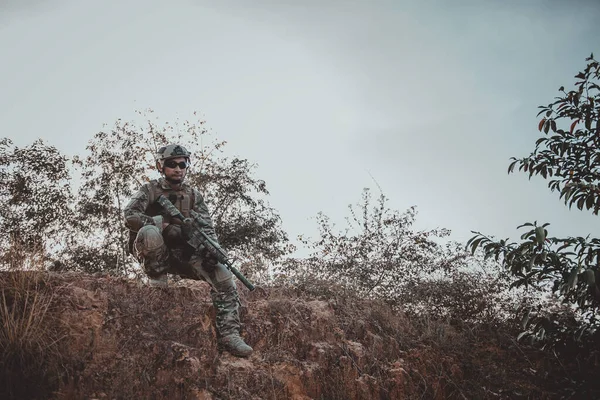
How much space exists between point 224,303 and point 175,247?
84cm

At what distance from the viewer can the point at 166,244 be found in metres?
4.41

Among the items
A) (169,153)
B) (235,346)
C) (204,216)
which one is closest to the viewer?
(235,346)

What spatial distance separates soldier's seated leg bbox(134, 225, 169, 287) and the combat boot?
37.5 inches

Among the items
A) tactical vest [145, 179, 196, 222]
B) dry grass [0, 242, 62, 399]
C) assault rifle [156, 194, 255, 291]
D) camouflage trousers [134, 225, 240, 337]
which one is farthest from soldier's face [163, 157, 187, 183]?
dry grass [0, 242, 62, 399]

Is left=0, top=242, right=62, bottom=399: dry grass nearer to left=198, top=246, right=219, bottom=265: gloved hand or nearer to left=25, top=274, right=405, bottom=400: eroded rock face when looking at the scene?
left=25, top=274, right=405, bottom=400: eroded rock face

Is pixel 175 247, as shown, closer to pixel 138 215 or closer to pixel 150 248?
pixel 150 248

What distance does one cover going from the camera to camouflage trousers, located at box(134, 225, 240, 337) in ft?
13.5

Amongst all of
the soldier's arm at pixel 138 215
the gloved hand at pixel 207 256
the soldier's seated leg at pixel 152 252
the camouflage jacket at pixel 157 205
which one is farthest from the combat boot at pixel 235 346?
the soldier's arm at pixel 138 215

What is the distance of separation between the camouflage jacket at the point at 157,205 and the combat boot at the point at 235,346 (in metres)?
1.14

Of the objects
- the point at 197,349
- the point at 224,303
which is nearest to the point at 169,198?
the point at 224,303

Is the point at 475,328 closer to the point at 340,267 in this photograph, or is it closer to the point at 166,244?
the point at 340,267

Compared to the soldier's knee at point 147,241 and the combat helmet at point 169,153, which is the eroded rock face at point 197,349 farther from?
the combat helmet at point 169,153

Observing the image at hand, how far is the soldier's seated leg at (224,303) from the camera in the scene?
413 cm

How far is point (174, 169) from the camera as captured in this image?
4.67 meters
